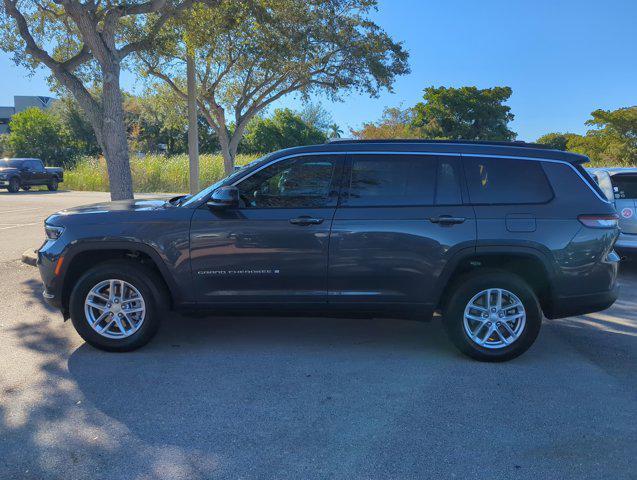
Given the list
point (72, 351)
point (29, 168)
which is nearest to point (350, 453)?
point (72, 351)

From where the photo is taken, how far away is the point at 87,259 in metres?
4.68

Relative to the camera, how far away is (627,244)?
24.6 ft

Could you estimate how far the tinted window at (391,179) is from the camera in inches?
176

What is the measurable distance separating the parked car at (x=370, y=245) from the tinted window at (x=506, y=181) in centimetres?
1

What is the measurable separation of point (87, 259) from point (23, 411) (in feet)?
4.97

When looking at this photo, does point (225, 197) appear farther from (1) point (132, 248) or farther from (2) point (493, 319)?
(2) point (493, 319)

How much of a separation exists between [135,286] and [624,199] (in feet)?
23.1

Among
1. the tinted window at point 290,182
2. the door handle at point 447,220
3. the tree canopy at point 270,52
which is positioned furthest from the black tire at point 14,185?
the door handle at point 447,220

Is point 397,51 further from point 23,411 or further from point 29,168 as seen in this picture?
point 29,168

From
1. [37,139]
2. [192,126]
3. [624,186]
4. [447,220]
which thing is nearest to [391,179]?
[447,220]

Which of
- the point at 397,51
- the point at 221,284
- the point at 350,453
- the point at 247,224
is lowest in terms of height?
the point at 350,453

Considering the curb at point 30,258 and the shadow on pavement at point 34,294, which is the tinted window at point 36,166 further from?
the shadow on pavement at point 34,294

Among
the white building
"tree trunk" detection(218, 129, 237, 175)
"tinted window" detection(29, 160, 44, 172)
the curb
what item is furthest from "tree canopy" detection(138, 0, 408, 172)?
the white building

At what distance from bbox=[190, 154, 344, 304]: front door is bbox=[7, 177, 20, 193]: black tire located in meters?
27.5
